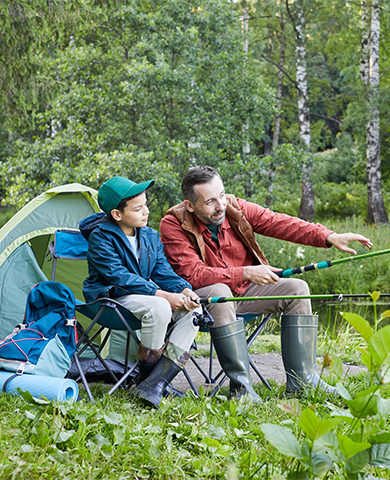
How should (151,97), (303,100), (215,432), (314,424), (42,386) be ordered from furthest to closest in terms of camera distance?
(303,100) → (151,97) → (42,386) → (215,432) → (314,424)

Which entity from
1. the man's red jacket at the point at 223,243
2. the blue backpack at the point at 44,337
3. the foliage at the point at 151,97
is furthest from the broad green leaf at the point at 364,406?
→ the foliage at the point at 151,97

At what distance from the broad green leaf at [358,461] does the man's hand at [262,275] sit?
140 centimetres

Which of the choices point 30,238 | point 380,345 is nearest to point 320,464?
point 380,345

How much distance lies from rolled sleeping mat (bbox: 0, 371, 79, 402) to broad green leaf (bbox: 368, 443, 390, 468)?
129 centimetres

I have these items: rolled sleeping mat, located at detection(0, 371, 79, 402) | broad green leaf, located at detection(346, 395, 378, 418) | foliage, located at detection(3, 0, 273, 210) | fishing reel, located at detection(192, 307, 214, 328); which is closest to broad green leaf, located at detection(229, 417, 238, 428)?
fishing reel, located at detection(192, 307, 214, 328)

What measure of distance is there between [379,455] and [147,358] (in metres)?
1.45

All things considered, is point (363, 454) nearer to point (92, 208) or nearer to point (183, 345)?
point (183, 345)

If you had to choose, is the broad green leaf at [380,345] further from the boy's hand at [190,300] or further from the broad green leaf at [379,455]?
the boy's hand at [190,300]

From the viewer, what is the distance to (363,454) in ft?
4.02

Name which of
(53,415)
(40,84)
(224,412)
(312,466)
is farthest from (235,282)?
(40,84)

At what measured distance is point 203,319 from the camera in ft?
8.09

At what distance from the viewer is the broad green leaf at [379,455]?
124 cm

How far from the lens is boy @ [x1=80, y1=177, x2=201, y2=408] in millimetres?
2475

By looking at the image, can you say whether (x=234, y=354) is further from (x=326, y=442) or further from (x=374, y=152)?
(x=374, y=152)
